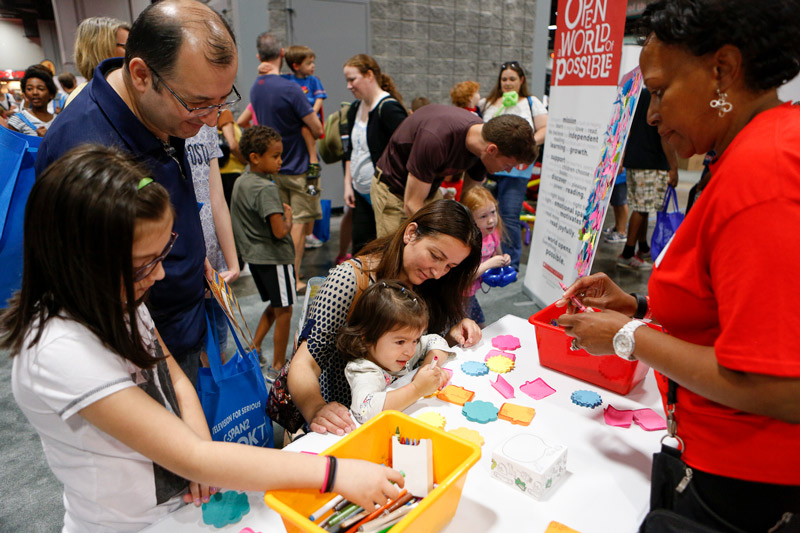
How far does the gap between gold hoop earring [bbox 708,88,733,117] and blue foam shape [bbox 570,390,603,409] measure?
765mm

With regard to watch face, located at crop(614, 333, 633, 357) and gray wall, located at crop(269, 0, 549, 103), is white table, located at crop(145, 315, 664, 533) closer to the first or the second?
watch face, located at crop(614, 333, 633, 357)

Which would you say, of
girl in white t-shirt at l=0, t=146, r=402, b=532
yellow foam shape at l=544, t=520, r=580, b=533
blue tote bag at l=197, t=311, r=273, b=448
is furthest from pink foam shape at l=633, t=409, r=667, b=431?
blue tote bag at l=197, t=311, r=273, b=448

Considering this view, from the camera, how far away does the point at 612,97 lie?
97.0 inches

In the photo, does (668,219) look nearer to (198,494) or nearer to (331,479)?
(331,479)

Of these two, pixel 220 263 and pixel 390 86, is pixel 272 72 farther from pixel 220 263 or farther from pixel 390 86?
pixel 220 263

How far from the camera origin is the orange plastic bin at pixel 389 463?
0.78m

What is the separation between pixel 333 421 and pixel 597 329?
0.64 m

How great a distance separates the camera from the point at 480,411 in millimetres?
1238

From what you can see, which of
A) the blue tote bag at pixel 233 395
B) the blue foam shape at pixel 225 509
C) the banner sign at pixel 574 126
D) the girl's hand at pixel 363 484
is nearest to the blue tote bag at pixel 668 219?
the banner sign at pixel 574 126

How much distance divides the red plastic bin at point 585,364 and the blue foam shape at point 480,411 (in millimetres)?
282

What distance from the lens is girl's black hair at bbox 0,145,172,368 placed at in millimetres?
771

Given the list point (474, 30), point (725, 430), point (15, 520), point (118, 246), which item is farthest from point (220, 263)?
point (474, 30)

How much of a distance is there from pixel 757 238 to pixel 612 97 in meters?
2.05

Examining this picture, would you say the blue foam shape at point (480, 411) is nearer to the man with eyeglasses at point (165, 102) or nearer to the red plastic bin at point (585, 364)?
the red plastic bin at point (585, 364)
